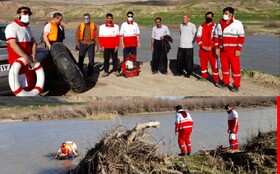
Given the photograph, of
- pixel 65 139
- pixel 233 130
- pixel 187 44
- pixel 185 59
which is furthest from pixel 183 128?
pixel 65 139

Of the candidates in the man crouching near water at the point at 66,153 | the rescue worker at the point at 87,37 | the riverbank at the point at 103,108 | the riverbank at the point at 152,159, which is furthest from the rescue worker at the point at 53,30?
the riverbank at the point at 103,108

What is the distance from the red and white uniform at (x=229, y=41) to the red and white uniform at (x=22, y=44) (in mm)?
3776

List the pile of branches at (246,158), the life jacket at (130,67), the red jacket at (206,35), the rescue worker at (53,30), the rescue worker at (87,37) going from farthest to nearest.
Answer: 1. the life jacket at (130,67)
2. the rescue worker at (87,37)
3. the red jacket at (206,35)
4. the rescue worker at (53,30)
5. the pile of branches at (246,158)

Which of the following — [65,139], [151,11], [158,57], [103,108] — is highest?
[158,57]

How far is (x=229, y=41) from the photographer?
35.9ft

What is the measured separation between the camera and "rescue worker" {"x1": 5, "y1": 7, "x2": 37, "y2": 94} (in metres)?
8.31

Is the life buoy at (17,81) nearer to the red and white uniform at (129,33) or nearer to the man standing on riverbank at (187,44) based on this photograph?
the red and white uniform at (129,33)

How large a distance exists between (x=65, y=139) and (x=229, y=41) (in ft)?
33.2

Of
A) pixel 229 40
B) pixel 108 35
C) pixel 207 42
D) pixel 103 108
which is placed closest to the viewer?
pixel 229 40

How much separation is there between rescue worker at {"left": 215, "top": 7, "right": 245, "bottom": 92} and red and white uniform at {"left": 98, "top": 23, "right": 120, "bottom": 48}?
89.8 inches

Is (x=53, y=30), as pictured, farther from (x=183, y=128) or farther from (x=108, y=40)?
(x=183, y=128)

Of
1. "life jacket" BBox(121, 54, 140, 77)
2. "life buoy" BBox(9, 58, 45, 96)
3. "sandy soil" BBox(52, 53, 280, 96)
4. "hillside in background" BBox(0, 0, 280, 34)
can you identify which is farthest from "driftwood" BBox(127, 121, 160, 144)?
"hillside in background" BBox(0, 0, 280, 34)

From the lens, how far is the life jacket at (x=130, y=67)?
41.1 ft

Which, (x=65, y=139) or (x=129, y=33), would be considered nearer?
(x=129, y=33)
